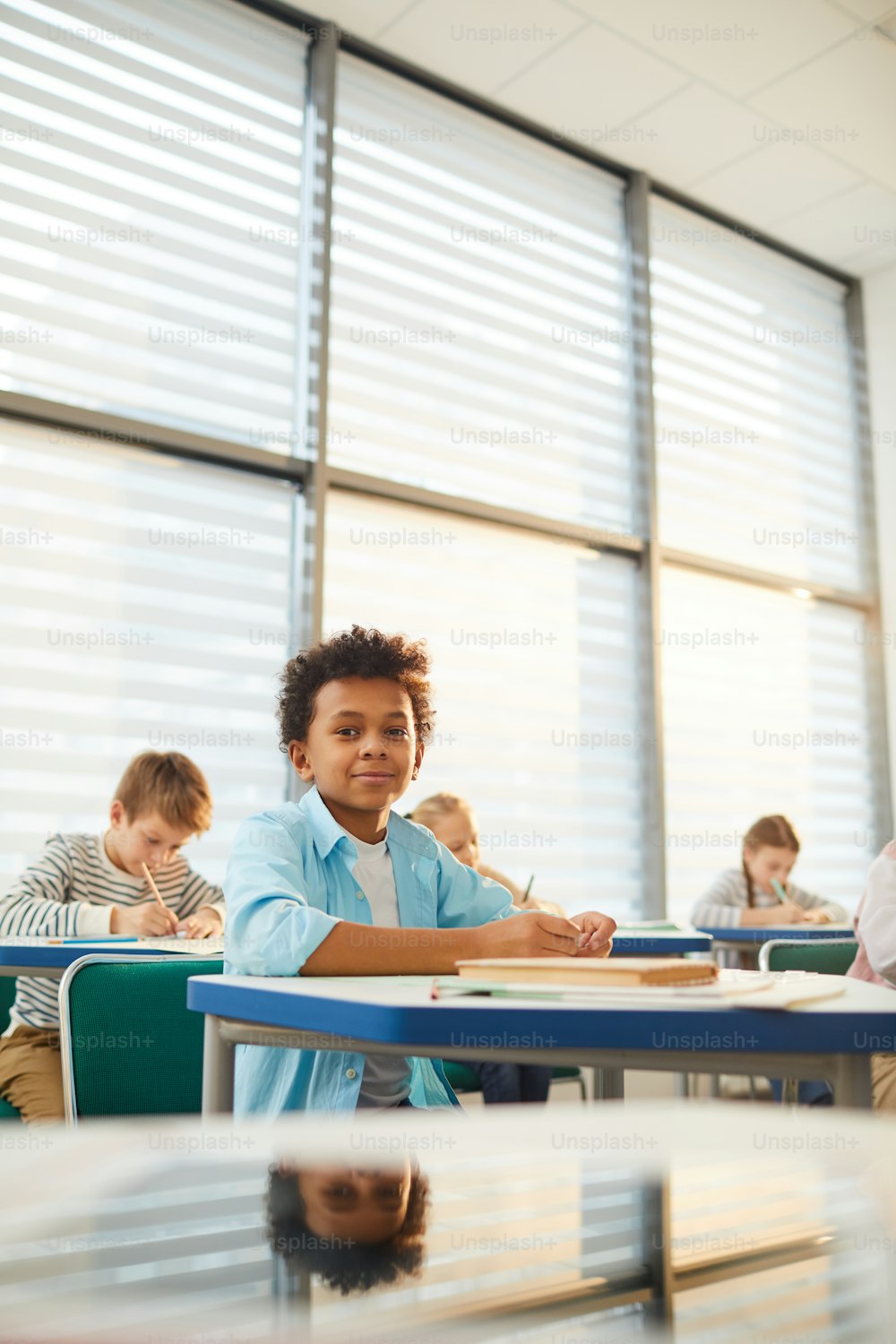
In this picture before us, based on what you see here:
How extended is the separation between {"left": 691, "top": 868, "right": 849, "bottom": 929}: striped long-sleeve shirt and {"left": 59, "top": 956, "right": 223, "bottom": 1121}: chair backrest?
8.31 ft

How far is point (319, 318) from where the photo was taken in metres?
3.93

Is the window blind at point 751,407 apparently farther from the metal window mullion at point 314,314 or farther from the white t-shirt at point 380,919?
the white t-shirt at point 380,919

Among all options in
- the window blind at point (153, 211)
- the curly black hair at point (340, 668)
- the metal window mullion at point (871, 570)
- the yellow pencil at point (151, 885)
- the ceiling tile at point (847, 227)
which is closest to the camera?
the curly black hair at point (340, 668)

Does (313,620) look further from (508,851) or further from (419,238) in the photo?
(419,238)

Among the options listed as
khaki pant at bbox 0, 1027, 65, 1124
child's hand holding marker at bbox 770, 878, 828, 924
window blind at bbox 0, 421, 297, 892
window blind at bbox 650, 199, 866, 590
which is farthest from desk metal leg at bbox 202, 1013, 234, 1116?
window blind at bbox 650, 199, 866, 590

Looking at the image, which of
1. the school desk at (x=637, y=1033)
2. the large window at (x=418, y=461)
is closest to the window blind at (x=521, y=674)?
the large window at (x=418, y=461)

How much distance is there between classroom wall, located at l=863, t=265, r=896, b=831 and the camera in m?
5.73

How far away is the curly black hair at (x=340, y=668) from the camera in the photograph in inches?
67.0

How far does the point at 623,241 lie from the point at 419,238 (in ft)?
3.84

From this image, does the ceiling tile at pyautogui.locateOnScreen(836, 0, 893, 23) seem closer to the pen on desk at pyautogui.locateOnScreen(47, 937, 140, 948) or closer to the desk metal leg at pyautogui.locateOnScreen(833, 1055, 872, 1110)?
the pen on desk at pyautogui.locateOnScreen(47, 937, 140, 948)

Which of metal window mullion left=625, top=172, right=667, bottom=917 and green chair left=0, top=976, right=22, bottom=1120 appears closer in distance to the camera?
green chair left=0, top=976, right=22, bottom=1120

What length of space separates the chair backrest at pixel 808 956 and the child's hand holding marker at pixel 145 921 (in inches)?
45.6

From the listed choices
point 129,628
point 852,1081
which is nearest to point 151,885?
point 129,628

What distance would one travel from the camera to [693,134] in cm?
476
